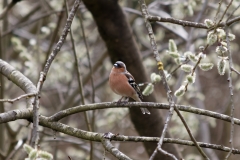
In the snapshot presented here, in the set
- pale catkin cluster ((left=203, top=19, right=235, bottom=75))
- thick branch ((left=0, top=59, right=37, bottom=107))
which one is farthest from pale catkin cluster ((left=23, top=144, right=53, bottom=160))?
pale catkin cluster ((left=203, top=19, right=235, bottom=75))

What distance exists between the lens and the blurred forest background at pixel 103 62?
14.1 feet

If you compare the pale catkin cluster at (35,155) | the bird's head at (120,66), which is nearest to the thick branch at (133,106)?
the pale catkin cluster at (35,155)

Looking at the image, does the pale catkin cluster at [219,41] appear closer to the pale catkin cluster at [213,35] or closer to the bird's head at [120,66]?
the pale catkin cluster at [213,35]

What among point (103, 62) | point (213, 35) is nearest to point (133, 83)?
point (213, 35)

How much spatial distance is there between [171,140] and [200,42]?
184 inches

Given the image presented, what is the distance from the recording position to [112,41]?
13.8ft

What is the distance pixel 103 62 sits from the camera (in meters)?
A: 6.86

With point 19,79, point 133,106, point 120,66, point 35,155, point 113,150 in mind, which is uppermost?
point 120,66

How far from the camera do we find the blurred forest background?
14.1 feet

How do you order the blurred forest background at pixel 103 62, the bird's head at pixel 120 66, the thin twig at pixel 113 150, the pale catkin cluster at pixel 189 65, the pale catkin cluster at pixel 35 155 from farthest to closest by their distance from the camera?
1. the blurred forest background at pixel 103 62
2. the bird's head at pixel 120 66
3. the pale catkin cluster at pixel 189 65
4. the thin twig at pixel 113 150
5. the pale catkin cluster at pixel 35 155

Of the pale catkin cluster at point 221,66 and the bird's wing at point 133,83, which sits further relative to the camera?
the bird's wing at point 133,83

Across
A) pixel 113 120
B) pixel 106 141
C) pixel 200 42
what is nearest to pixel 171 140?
pixel 106 141

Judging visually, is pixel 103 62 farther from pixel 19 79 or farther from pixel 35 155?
pixel 35 155

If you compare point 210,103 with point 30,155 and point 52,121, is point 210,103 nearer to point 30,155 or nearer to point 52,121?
point 52,121
